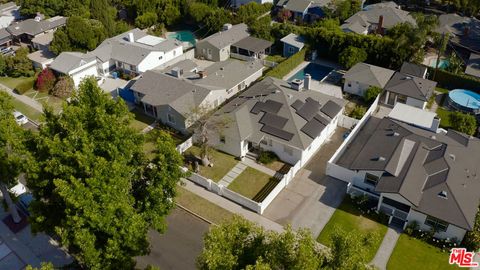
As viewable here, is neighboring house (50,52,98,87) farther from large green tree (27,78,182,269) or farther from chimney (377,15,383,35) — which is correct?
chimney (377,15,383,35)

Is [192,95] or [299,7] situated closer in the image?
[192,95]

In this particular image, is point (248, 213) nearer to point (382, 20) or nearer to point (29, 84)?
point (29, 84)

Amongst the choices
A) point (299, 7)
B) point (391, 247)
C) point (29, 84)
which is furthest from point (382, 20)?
point (29, 84)

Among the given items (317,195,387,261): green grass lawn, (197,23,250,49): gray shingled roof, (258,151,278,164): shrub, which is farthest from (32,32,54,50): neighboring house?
(317,195,387,261): green grass lawn

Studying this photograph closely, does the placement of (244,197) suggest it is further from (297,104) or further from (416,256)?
(416,256)

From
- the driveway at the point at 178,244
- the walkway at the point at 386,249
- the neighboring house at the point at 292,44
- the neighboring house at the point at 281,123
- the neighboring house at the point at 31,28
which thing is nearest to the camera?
the walkway at the point at 386,249

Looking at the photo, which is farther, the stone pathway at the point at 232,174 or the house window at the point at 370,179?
→ the stone pathway at the point at 232,174

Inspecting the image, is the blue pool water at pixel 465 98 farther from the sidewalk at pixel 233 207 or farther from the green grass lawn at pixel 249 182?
the sidewalk at pixel 233 207

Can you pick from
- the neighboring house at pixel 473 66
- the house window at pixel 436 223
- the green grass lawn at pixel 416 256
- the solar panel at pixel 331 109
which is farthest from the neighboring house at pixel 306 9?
the green grass lawn at pixel 416 256
